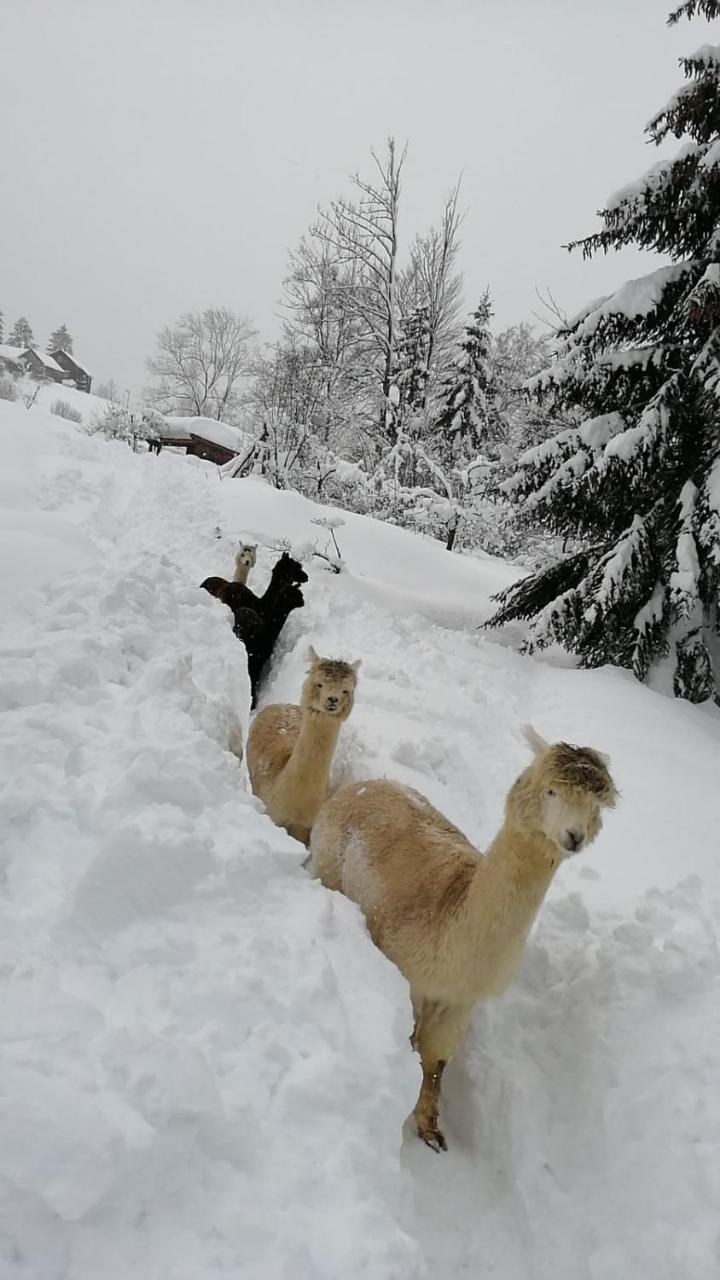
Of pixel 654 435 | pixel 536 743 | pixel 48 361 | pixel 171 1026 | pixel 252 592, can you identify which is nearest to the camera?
pixel 171 1026

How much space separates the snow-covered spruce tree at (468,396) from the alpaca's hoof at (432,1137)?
20.4m

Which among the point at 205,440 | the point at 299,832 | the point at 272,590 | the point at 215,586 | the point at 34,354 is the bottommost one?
the point at 299,832

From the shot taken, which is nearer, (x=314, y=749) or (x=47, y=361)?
(x=314, y=749)

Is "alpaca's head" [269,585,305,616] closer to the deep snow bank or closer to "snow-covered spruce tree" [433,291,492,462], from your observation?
the deep snow bank

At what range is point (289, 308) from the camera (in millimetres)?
26500

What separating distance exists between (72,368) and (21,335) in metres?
6.69

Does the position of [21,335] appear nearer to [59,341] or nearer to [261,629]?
[59,341]

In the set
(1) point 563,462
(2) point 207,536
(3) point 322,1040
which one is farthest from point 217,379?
(3) point 322,1040

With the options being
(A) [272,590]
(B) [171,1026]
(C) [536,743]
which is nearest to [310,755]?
(C) [536,743]

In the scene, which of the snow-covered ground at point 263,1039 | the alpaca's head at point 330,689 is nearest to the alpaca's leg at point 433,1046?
the snow-covered ground at point 263,1039

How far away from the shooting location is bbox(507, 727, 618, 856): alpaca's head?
2258mm

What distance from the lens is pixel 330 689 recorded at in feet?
11.8

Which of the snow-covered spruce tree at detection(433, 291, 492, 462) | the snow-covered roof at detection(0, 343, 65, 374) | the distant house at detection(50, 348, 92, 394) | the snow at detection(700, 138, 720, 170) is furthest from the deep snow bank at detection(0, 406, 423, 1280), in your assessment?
the distant house at detection(50, 348, 92, 394)

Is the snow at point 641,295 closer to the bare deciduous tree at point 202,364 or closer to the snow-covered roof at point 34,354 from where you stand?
the bare deciduous tree at point 202,364
